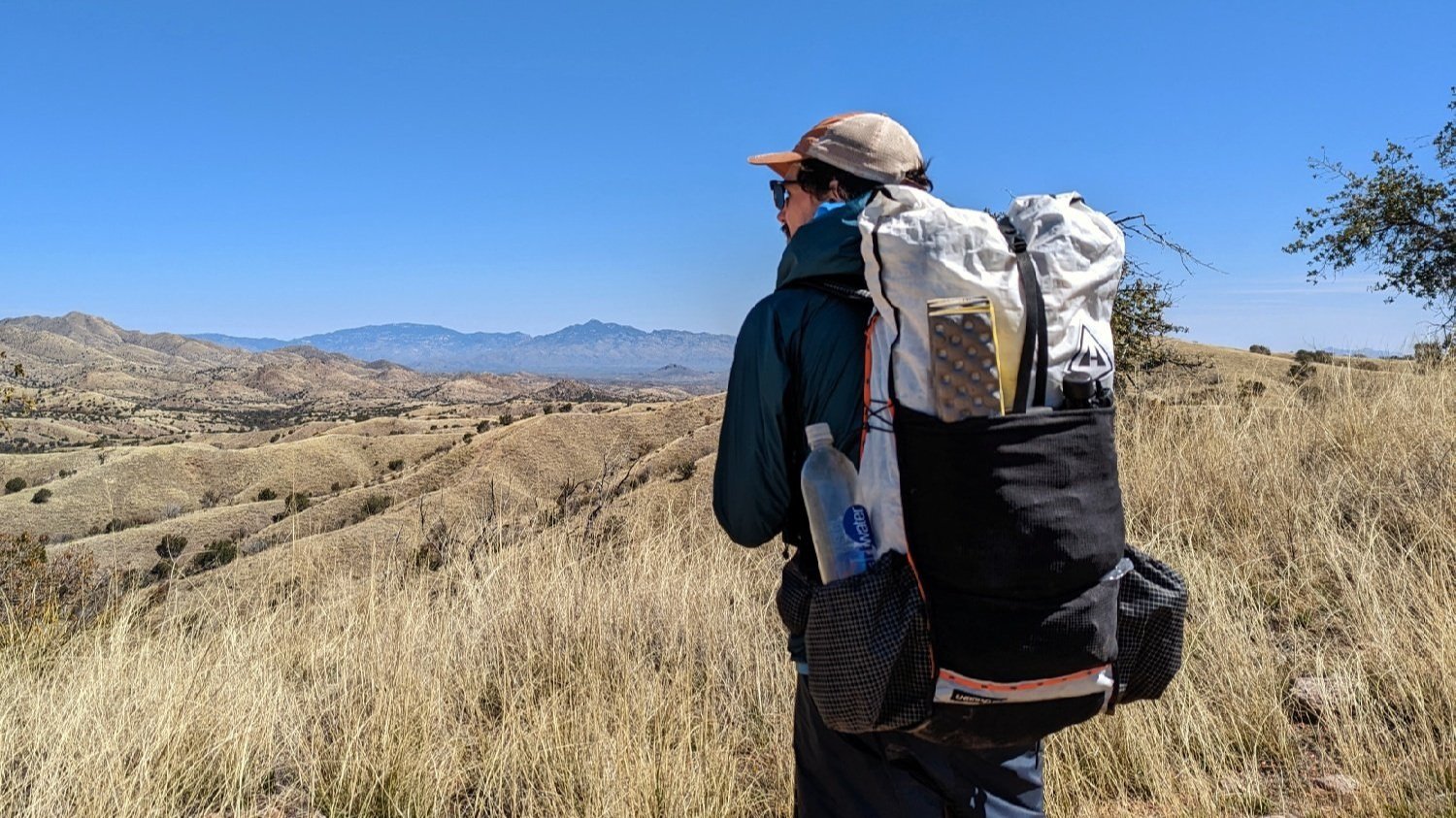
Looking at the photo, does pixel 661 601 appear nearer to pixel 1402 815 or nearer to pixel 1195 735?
pixel 1195 735

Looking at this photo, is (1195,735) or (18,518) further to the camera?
(18,518)

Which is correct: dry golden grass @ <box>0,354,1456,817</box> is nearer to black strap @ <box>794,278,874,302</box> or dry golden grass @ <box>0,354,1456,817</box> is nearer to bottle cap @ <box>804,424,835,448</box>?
bottle cap @ <box>804,424,835,448</box>

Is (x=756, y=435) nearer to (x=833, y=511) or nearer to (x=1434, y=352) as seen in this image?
(x=833, y=511)

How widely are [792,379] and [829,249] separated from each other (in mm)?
288

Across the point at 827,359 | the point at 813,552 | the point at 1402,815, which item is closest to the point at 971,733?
the point at 813,552

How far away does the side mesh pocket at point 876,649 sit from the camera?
4.89 feet

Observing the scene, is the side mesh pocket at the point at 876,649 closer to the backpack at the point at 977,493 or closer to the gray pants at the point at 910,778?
the backpack at the point at 977,493

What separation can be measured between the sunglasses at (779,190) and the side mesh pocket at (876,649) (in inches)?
39.5

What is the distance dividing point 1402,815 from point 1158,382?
32.6 feet

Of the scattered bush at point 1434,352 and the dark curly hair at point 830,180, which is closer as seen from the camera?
the dark curly hair at point 830,180

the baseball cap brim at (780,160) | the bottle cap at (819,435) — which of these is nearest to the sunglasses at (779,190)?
the baseball cap brim at (780,160)

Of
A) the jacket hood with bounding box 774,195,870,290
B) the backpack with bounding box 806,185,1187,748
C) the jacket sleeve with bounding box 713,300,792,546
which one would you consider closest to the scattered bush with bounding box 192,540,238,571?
the jacket sleeve with bounding box 713,300,792,546

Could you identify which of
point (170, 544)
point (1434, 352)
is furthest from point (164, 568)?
point (1434, 352)

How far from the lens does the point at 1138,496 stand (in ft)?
17.3
